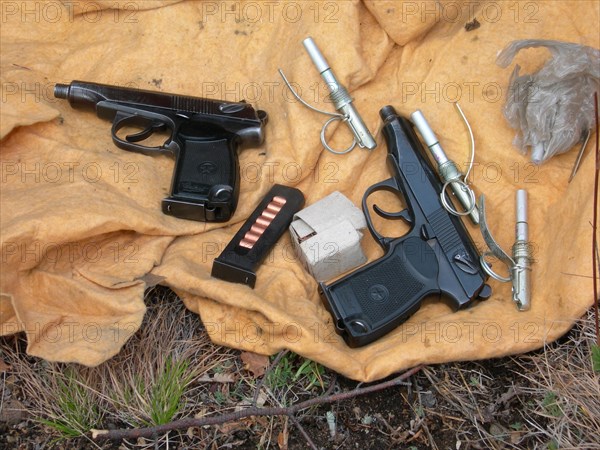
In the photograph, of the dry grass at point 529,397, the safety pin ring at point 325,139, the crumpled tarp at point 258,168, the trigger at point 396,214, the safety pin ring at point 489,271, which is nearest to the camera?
the dry grass at point 529,397

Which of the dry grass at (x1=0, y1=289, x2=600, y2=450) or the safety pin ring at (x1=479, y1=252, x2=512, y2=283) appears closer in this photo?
the dry grass at (x1=0, y1=289, x2=600, y2=450)

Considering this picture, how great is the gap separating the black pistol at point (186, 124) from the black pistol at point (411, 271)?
0.62 meters

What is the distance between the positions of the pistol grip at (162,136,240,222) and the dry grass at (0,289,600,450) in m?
0.57

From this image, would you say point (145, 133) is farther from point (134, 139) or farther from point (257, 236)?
point (257, 236)

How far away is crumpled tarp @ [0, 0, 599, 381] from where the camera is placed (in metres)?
2.55

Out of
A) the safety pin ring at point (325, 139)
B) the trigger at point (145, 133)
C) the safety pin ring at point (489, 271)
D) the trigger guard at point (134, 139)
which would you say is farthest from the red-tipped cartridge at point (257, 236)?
the safety pin ring at point (489, 271)

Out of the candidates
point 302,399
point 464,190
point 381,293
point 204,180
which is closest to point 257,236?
point 204,180

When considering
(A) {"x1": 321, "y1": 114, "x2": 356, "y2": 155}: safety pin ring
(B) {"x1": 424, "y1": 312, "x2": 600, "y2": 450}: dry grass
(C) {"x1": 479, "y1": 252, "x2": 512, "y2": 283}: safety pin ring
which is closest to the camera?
(B) {"x1": 424, "y1": 312, "x2": 600, "y2": 450}: dry grass

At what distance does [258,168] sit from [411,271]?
0.88 metres

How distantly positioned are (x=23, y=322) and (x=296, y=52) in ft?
5.59

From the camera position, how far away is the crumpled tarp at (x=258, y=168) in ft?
8.37

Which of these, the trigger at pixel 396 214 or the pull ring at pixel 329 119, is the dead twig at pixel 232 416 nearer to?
the trigger at pixel 396 214

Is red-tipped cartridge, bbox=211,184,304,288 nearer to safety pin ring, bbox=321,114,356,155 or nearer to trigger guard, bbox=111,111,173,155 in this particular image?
safety pin ring, bbox=321,114,356,155

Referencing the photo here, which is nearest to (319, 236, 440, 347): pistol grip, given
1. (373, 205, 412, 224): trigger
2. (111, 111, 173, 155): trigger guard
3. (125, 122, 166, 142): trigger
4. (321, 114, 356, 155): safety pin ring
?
(373, 205, 412, 224): trigger
